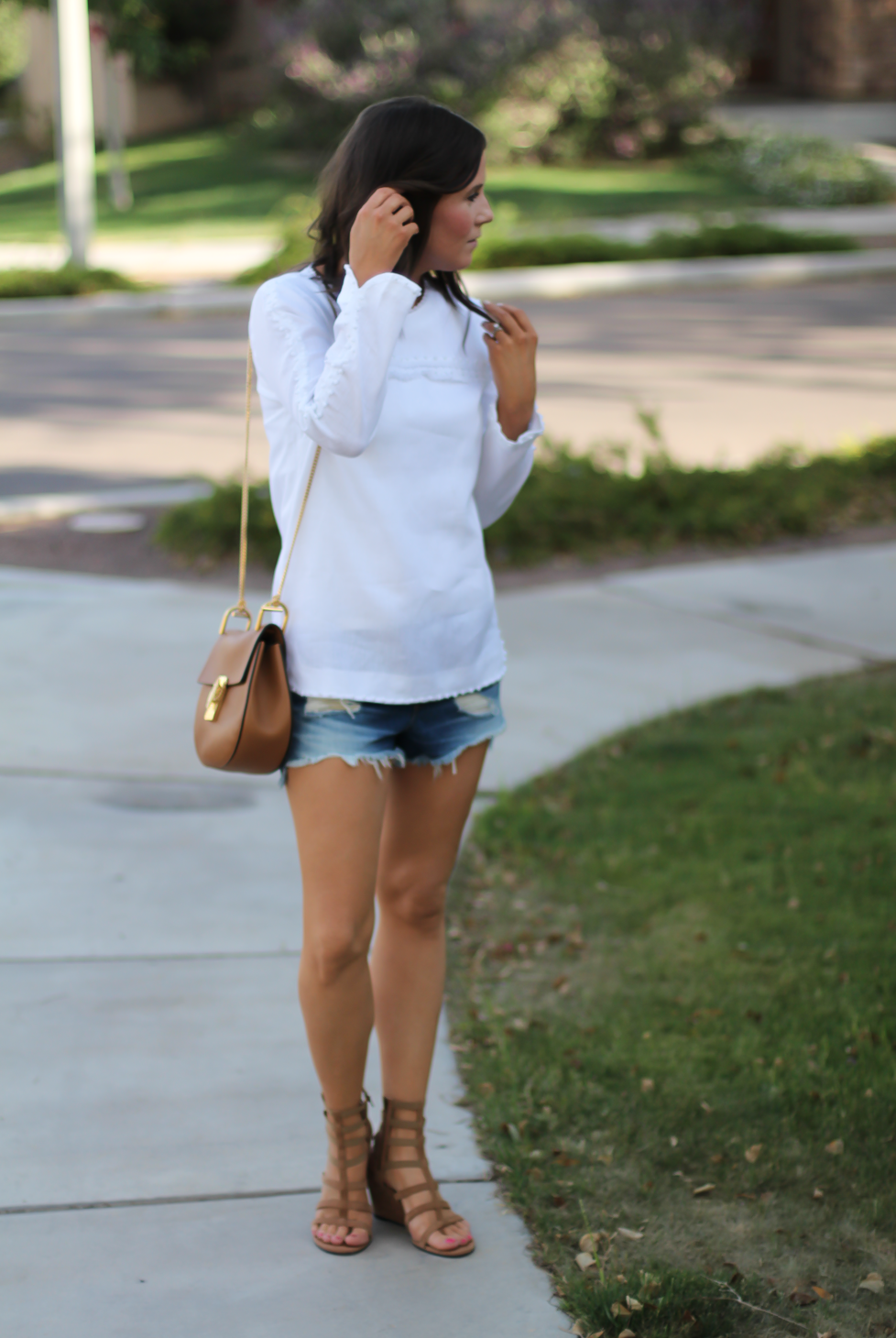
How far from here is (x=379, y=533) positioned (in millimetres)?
2361

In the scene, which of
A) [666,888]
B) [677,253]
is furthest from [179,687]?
[677,253]

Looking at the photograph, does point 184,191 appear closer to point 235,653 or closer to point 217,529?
point 217,529

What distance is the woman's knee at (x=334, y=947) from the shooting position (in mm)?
2379

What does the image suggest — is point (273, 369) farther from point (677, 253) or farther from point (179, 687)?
point (677, 253)

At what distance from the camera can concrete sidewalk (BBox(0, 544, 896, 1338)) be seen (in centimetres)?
247

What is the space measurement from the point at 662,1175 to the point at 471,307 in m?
1.65

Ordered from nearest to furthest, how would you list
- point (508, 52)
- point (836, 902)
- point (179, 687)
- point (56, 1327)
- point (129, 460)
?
point (56, 1327) < point (836, 902) < point (179, 687) < point (129, 460) < point (508, 52)

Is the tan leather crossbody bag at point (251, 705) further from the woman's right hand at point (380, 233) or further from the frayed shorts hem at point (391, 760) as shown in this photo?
the woman's right hand at point (380, 233)

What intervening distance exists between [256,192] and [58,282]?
8.80 metres

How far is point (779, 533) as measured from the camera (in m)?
8.15

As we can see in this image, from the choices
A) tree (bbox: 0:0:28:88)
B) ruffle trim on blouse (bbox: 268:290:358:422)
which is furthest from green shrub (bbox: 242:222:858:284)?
tree (bbox: 0:0:28:88)

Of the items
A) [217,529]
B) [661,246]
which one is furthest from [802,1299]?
[661,246]

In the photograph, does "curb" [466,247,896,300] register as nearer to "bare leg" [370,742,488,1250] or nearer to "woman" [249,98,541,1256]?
"woman" [249,98,541,1256]

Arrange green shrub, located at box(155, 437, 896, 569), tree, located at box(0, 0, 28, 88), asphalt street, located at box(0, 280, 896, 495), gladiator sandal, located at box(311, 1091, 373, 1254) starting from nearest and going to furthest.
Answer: gladiator sandal, located at box(311, 1091, 373, 1254) → green shrub, located at box(155, 437, 896, 569) → asphalt street, located at box(0, 280, 896, 495) → tree, located at box(0, 0, 28, 88)
